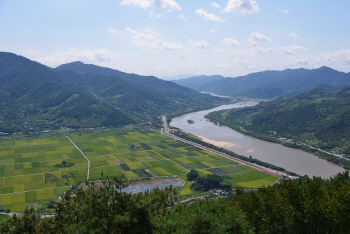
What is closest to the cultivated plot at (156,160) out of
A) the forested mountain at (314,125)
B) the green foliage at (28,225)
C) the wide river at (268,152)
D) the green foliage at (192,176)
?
the green foliage at (192,176)

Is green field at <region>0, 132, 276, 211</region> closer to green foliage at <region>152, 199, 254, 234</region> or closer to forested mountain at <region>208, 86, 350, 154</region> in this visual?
green foliage at <region>152, 199, 254, 234</region>

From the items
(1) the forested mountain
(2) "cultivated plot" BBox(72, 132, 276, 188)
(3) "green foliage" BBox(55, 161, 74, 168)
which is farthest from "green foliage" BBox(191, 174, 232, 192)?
(1) the forested mountain

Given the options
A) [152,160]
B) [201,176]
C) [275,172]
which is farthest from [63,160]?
[275,172]

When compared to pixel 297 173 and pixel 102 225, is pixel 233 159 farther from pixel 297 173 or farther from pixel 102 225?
pixel 102 225

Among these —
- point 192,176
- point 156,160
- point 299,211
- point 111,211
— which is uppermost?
point 111,211

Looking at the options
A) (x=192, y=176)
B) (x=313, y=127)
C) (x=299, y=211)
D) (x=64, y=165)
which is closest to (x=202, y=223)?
(x=299, y=211)

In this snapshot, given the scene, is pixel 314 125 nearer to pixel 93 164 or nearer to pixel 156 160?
pixel 156 160
